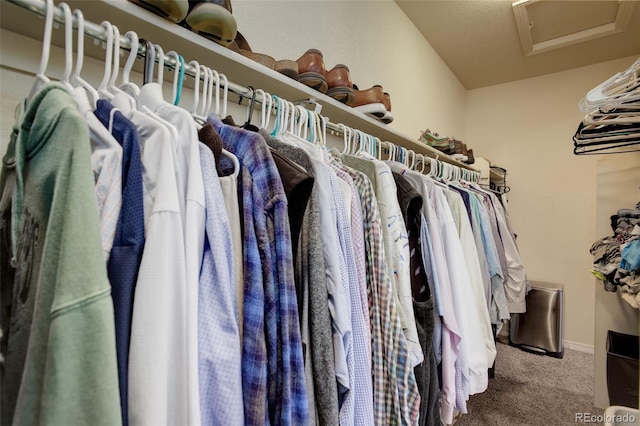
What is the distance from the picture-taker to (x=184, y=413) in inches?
13.3

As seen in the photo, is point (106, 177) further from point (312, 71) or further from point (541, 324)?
point (541, 324)

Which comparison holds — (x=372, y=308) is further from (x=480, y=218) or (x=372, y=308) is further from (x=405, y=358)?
(x=480, y=218)

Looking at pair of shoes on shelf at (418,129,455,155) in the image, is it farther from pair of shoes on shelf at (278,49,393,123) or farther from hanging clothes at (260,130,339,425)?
hanging clothes at (260,130,339,425)

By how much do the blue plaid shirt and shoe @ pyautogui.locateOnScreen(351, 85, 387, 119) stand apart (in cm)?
79

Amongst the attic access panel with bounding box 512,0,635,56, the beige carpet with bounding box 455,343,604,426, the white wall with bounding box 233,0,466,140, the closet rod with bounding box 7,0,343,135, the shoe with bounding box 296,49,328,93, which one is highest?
the attic access panel with bounding box 512,0,635,56

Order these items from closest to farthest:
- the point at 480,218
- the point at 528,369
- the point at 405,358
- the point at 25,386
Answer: the point at 25,386, the point at 405,358, the point at 480,218, the point at 528,369

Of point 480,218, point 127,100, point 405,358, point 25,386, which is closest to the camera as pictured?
point 25,386

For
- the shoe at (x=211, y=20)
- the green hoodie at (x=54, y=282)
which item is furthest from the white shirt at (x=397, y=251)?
the green hoodie at (x=54, y=282)

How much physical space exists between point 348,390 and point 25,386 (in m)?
0.44

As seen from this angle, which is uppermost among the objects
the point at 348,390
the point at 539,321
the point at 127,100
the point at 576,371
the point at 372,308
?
the point at 127,100

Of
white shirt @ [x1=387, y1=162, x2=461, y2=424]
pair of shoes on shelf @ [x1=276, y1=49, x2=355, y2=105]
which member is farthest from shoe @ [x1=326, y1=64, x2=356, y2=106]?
white shirt @ [x1=387, y1=162, x2=461, y2=424]

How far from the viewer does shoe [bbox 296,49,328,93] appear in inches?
38.1

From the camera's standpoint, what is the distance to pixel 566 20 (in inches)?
82.2

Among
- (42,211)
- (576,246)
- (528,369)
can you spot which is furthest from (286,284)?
(576,246)
